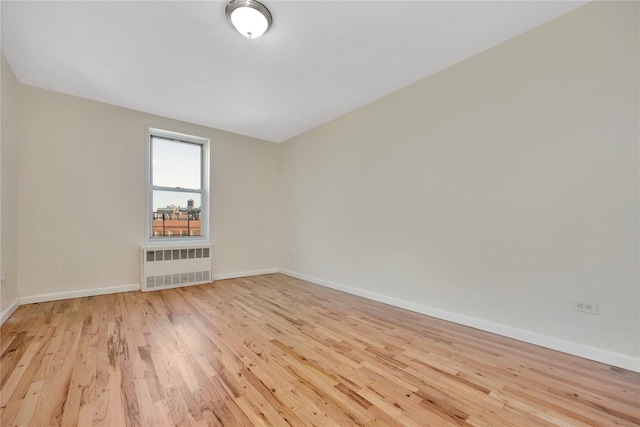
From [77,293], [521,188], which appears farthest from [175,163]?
[521,188]

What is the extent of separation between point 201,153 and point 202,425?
438 centimetres

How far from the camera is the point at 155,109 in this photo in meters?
3.87

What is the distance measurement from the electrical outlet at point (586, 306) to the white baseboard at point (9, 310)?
17.3ft

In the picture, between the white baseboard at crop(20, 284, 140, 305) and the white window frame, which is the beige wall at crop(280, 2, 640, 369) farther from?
the white baseboard at crop(20, 284, 140, 305)

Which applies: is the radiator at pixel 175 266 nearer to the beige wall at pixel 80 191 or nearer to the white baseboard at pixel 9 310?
the beige wall at pixel 80 191

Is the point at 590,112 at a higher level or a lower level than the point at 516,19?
lower

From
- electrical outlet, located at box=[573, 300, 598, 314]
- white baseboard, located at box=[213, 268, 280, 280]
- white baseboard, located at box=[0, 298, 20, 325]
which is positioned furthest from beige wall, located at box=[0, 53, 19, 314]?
electrical outlet, located at box=[573, 300, 598, 314]

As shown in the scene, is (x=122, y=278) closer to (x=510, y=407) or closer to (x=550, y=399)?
(x=510, y=407)

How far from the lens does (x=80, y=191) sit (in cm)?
352

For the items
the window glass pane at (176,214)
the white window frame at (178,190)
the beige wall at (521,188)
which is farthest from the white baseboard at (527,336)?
the window glass pane at (176,214)

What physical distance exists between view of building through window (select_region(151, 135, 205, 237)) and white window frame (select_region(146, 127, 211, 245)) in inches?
1.4

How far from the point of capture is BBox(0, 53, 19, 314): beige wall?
263 centimetres

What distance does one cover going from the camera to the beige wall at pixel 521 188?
6.44ft

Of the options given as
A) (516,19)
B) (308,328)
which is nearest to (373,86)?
(516,19)
